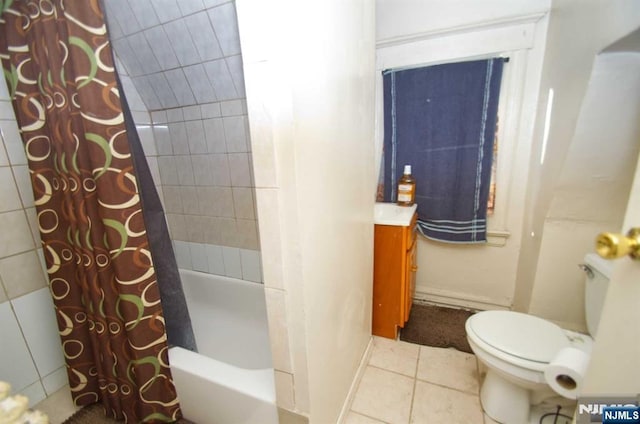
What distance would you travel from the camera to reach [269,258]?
732mm

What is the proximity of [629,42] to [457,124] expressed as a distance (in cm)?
87

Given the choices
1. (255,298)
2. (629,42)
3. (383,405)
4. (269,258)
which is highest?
(629,42)

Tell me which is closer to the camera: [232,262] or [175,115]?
[175,115]

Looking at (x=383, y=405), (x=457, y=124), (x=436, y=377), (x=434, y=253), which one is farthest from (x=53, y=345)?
(x=457, y=124)

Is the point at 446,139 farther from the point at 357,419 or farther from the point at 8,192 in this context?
the point at 8,192

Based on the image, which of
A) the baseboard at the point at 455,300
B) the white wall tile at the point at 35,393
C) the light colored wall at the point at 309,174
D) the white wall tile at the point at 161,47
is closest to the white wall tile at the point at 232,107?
the white wall tile at the point at 161,47

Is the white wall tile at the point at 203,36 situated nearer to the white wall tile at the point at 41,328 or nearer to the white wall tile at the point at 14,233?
the white wall tile at the point at 14,233

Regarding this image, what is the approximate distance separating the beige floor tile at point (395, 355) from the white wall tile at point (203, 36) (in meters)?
1.86

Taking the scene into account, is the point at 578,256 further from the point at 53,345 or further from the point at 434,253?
the point at 53,345

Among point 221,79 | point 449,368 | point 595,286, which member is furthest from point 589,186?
point 221,79

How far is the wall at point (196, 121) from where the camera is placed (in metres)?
1.23

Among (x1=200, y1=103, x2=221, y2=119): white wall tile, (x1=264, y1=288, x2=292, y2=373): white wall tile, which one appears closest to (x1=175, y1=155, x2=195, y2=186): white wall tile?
(x1=200, y1=103, x2=221, y2=119): white wall tile

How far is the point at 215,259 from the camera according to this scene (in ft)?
5.93

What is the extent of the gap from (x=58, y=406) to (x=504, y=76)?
296cm
